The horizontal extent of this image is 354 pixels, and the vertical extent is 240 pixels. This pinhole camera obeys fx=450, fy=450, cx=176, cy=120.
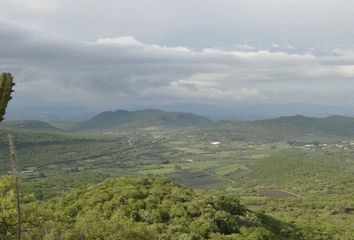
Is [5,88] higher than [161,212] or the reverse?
higher

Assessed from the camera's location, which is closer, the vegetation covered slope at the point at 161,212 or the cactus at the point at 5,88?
the cactus at the point at 5,88

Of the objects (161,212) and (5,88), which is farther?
(161,212)

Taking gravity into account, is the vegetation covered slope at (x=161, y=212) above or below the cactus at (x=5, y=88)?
below

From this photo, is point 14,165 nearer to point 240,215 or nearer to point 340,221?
point 240,215

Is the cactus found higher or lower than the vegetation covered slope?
higher

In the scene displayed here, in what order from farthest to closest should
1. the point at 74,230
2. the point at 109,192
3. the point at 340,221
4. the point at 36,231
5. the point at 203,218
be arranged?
the point at 340,221 < the point at 109,192 < the point at 203,218 < the point at 74,230 < the point at 36,231

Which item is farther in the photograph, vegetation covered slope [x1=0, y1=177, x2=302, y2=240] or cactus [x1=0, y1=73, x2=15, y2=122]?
vegetation covered slope [x1=0, y1=177, x2=302, y2=240]

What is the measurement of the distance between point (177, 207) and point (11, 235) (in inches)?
1327

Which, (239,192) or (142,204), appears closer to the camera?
(142,204)

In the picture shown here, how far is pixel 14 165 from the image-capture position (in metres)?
17.3

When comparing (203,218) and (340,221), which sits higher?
(203,218)

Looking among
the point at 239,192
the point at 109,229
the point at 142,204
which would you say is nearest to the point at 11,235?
the point at 109,229

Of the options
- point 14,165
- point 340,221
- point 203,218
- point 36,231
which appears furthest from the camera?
point 340,221

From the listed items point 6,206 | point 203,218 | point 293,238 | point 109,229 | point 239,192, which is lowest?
point 239,192
